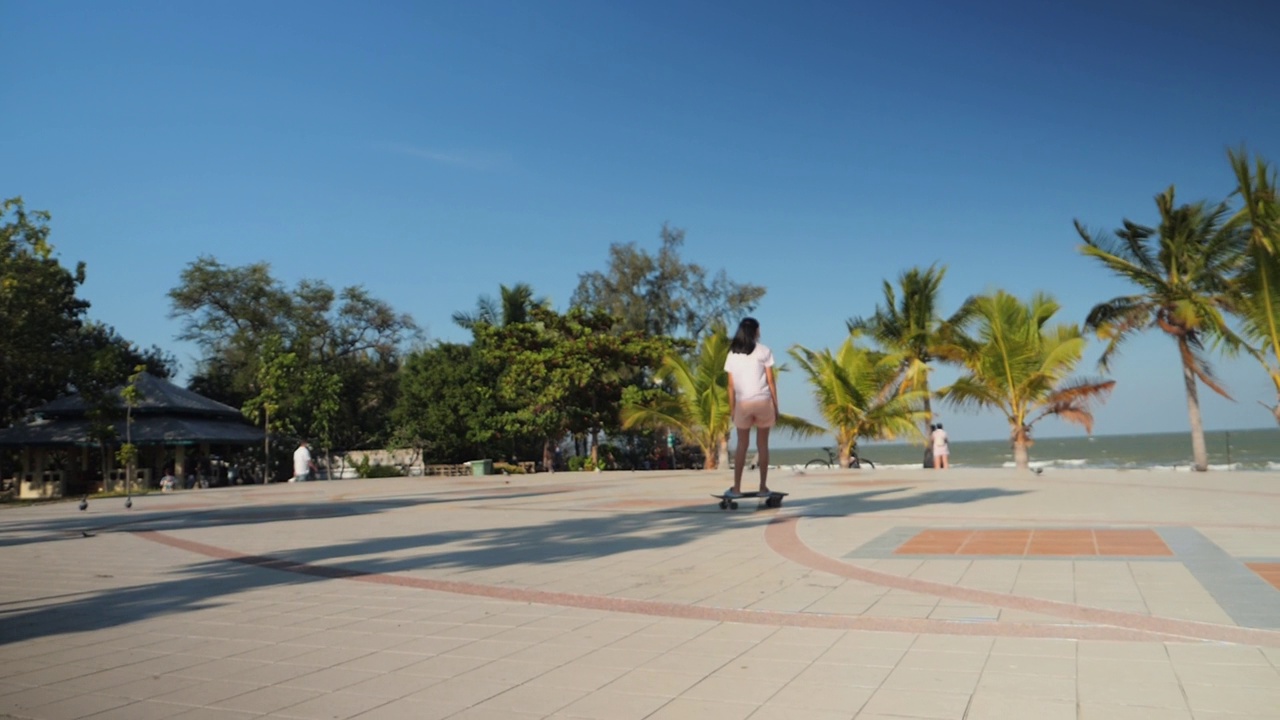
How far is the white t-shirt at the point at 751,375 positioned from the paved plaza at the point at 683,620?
4.46ft

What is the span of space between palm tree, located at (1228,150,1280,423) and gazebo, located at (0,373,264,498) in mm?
Result: 33005

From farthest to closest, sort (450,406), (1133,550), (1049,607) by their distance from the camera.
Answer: (450,406) → (1133,550) → (1049,607)

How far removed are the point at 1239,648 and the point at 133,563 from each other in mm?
8587

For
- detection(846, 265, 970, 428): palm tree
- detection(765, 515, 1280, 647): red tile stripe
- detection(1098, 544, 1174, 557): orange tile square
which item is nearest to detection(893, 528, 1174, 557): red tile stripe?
detection(1098, 544, 1174, 557): orange tile square

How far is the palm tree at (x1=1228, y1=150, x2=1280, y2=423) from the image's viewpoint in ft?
55.8

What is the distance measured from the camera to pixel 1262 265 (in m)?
17.0

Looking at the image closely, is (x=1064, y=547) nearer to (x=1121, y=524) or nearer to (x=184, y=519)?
(x=1121, y=524)

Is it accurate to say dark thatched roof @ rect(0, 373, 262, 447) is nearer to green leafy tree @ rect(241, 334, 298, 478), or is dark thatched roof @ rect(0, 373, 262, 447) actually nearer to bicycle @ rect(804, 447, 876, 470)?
green leafy tree @ rect(241, 334, 298, 478)

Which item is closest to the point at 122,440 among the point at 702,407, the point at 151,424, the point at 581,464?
the point at 151,424

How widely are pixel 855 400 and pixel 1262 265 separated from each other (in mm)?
9700

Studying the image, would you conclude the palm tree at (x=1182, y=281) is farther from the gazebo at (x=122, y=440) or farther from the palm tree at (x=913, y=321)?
the gazebo at (x=122, y=440)

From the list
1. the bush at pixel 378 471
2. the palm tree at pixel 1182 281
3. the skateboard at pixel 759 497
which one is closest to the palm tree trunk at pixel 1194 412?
the palm tree at pixel 1182 281

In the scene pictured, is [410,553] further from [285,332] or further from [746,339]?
[285,332]

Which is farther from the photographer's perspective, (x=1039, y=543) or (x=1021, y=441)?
(x=1021, y=441)
